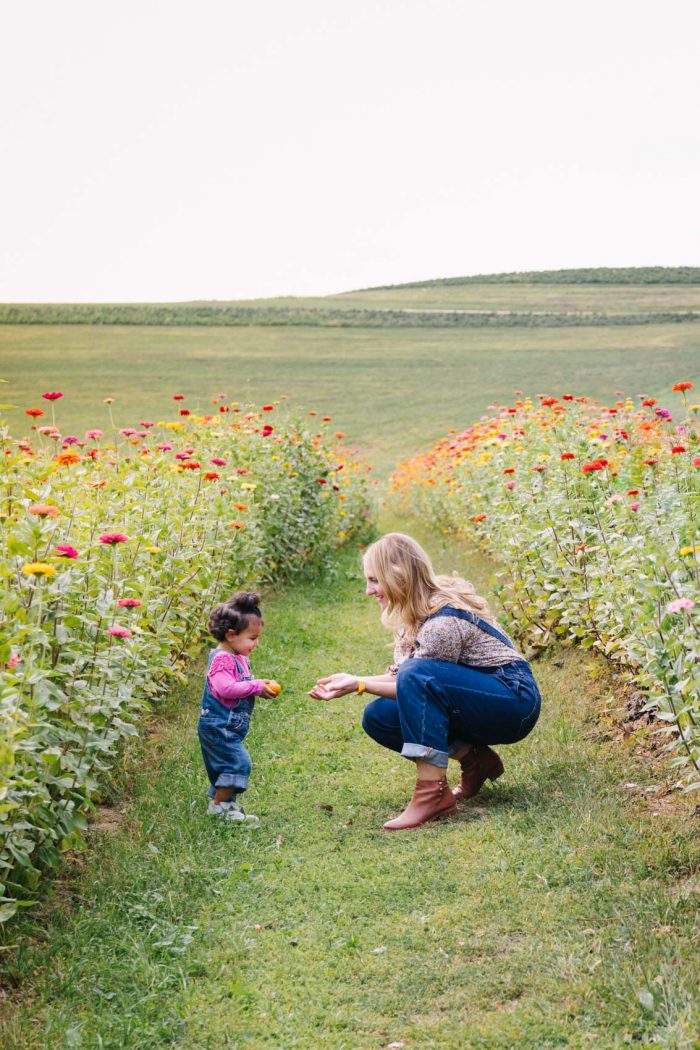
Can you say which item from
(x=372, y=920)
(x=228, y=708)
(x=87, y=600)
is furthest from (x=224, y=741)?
(x=372, y=920)

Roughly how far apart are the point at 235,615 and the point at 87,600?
2.28 feet

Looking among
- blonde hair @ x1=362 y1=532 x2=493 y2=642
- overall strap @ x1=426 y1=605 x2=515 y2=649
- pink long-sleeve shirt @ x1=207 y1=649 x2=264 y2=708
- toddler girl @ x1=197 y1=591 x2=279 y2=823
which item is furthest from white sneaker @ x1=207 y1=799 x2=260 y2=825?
overall strap @ x1=426 y1=605 x2=515 y2=649

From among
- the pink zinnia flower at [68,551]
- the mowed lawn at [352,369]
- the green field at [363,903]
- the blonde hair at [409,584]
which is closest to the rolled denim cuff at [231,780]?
the green field at [363,903]

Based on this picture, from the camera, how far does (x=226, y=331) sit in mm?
43250

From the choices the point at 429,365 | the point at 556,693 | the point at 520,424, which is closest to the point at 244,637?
the point at 556,693

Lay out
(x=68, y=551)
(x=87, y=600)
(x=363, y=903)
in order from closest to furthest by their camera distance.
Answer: (x=68, y=551)
(x=363, y=903)
(x=87, y=600)

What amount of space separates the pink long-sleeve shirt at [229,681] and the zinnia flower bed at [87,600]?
0.96 feet

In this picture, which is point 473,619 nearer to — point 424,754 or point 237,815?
point 424,754

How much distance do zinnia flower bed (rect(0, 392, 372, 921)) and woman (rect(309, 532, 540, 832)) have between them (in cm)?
85

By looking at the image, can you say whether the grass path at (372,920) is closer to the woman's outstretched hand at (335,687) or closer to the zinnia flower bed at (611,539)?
the zinnia flower bed at (611,539)

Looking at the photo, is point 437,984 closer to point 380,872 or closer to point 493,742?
point 380,872

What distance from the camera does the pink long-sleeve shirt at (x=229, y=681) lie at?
12.9 ft

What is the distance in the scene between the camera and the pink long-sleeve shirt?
3.92 m

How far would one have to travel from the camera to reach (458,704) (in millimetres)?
3951
